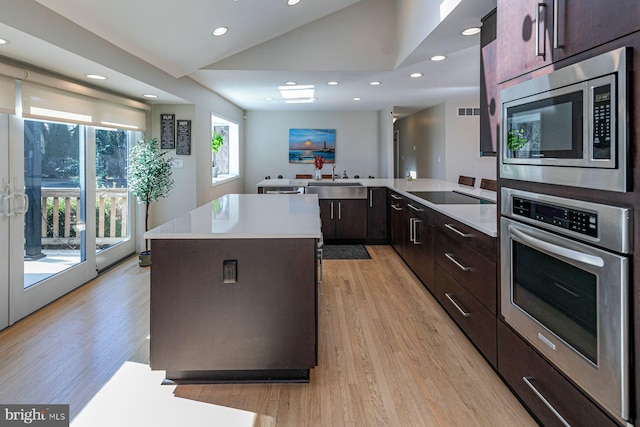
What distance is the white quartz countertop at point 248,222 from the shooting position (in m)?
2.13

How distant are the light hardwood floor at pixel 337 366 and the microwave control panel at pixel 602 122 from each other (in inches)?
48.9

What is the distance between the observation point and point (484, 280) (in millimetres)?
2318

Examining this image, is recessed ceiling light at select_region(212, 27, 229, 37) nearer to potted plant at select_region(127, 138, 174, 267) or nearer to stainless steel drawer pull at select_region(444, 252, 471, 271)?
potted plant at select_region(127, 138, 174, 267)

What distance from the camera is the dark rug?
5.17 m

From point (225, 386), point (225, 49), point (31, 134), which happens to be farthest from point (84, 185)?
point (225, 386)

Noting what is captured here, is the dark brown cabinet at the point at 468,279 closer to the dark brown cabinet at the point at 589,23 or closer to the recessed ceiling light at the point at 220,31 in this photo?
the dark brown cabinet at the point at 589,23

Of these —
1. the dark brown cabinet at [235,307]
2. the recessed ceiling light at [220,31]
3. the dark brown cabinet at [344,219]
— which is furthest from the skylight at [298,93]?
the dark brown cabinet at [235,307]

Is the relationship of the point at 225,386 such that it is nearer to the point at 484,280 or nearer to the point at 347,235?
the point at 484,280

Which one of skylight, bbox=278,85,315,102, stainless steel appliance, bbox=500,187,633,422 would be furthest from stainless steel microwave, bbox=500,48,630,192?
skylight, bbox=278,85,315,102

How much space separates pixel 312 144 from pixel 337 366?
757 cm

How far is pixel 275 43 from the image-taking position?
16.0 ft

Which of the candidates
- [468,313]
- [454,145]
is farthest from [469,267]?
[454,145]

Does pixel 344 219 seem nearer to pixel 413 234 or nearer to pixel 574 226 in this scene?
pixel 413 234

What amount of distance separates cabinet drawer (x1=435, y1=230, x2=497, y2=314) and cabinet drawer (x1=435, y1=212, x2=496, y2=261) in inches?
1.3
